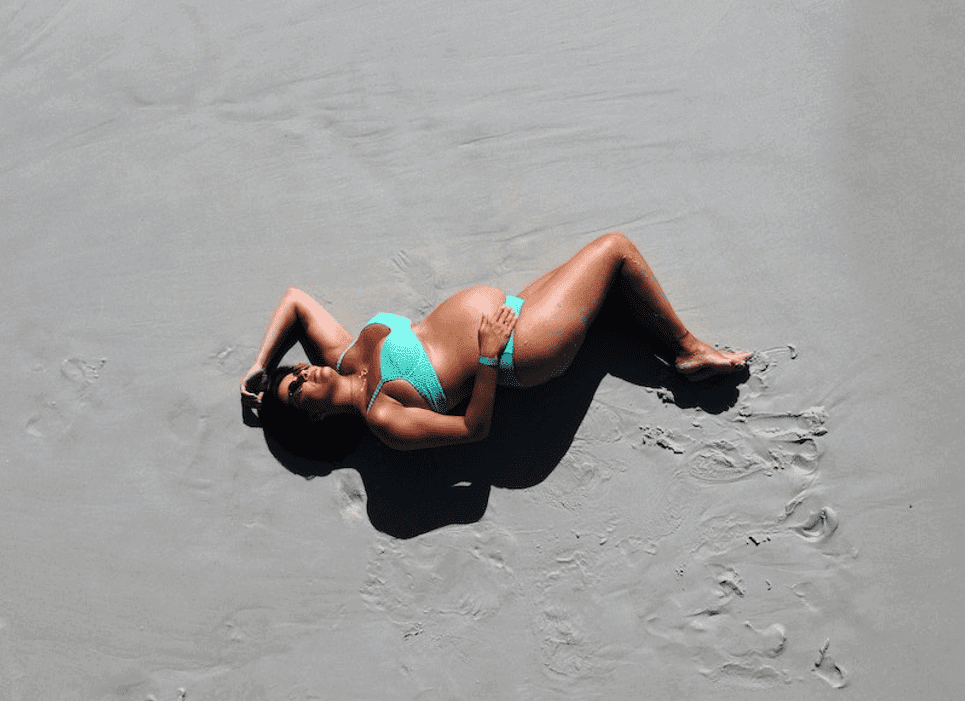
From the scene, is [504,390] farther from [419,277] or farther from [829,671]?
[829,671]

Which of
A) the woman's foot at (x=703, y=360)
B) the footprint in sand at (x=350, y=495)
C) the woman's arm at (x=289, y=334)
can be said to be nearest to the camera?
the woman's foot at (x=703, y=360)

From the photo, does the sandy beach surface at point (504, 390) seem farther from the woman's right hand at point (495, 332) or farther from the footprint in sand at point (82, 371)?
the woman's right hand at point (495, 332)

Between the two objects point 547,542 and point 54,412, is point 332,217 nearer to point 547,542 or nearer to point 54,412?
point 54,412

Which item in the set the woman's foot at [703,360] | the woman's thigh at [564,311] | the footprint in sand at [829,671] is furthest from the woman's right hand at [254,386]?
the footprint in sand at [829,671]

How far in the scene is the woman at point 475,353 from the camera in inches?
151

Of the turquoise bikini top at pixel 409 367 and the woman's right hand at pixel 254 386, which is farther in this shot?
the woman's right hand at pixel 254 386

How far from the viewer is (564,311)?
3.85 m

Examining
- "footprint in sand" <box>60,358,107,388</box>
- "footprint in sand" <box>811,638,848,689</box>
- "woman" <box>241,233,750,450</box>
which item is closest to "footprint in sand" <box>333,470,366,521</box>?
"woman" <box>241,233,750,450</box>

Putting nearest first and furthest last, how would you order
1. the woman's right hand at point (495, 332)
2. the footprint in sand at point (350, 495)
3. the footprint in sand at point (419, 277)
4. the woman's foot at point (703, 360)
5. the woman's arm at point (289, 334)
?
the woman's right hand at point (495, 332)
the woman's foot at point (703, 360)
the woman's arm at point (289, 334)
the footprint in sand at point (350, 495)
the footprint in sand at point (419, 277)

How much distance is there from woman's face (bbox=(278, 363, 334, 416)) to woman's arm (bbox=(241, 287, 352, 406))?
0.22 metres

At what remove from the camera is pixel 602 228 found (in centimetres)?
442

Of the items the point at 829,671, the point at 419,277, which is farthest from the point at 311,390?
the point at 829,671

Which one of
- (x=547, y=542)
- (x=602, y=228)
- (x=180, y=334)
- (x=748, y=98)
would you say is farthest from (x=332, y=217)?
(x=748, y=98)

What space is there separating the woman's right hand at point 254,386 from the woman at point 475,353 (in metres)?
0.21
